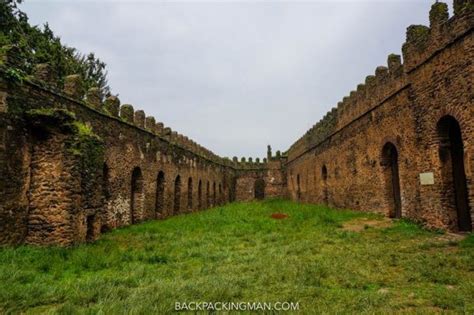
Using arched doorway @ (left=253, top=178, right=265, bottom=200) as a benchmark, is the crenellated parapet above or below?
above

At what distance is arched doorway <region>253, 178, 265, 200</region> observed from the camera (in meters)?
36.4

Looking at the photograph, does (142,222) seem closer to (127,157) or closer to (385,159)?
(127,157)

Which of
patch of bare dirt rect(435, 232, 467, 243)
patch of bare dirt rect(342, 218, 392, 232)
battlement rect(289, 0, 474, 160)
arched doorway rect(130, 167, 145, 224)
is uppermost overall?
battlement rect(289, 0, 474, 160)

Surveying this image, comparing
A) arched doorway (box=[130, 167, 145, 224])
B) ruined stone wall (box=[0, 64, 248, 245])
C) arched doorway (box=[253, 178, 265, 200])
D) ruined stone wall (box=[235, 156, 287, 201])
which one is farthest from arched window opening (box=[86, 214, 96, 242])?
arched doorway (box=[253, 178, 265, 200])

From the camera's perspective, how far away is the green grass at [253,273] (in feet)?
13.4

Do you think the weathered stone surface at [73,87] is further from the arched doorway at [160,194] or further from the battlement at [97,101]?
the arched doorway at [160,194]

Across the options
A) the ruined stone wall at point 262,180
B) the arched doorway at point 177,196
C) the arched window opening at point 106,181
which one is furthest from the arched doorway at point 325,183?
the ruined stone wall at point 262,180

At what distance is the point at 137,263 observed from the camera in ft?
21.4

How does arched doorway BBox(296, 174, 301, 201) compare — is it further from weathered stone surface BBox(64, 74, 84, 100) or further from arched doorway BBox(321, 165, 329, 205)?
weathered stone surface BBox(64, 74, 84, 100)

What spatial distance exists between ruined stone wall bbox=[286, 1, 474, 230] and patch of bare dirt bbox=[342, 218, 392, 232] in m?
0.72

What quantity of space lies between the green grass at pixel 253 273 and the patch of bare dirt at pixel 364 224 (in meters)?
0.69

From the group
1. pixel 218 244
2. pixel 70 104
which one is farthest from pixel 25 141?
pixel 218 244

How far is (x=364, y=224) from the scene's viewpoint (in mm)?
Result: 10867

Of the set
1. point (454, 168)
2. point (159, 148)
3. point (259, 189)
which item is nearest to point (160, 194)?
point (159, 148)
